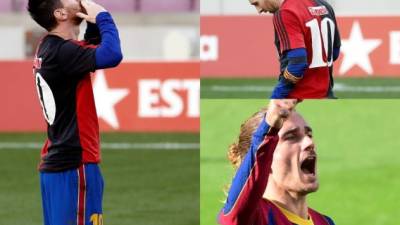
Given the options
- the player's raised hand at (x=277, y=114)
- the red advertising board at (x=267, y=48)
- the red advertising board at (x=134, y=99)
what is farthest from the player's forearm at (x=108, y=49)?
the red advertising board at (x=267, y=48)

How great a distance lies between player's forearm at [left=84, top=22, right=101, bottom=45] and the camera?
18.6 ft

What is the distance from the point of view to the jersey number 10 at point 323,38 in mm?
4980

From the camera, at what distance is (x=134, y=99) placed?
14.7 m

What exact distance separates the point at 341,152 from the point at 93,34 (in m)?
1.60

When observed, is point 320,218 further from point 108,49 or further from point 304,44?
point 108,49

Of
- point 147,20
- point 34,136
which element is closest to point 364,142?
point 34,136

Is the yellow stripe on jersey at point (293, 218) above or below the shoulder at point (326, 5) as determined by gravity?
below

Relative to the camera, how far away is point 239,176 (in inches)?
146

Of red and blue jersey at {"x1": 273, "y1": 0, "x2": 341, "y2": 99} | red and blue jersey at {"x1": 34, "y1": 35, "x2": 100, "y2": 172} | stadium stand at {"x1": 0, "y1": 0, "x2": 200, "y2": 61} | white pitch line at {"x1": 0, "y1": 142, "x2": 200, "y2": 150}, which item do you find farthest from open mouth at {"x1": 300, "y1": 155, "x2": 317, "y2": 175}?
stadium stand at {"x1": 0, "y1": 0, "x2": 200, "y2": 61}

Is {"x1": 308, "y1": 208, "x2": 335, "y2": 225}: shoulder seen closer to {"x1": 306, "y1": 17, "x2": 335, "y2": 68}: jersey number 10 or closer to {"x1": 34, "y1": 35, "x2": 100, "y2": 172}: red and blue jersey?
Result: {"x1": 306, "y1": 17, "x2": 335, "y2": 68}: jersey number 10

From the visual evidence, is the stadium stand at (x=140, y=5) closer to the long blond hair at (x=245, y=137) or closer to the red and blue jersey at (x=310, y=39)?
the red and blue jersey at (x=310, y=39)

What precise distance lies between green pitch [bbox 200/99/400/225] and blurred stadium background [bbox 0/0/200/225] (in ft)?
14.7

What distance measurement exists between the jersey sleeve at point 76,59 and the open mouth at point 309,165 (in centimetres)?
139

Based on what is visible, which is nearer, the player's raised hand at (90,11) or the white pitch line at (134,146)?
the player's raised hand at (90,11)
